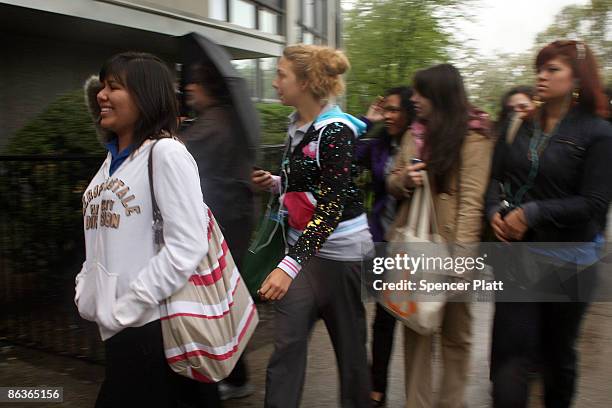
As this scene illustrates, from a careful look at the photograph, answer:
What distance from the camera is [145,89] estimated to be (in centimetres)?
218

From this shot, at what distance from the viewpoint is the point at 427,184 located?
3.12 metres

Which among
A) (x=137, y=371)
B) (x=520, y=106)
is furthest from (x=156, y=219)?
(x=520, y=106)

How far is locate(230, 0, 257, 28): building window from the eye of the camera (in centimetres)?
1123

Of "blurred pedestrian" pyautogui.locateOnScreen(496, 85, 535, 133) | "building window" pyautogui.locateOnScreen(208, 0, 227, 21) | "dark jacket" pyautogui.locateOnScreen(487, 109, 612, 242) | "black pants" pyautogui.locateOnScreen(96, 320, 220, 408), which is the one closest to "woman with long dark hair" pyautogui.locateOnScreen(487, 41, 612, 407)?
"dark jacket" pyautogui.locateOnScreen(487, 109, 612, 242)

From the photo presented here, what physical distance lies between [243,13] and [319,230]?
32.3ft

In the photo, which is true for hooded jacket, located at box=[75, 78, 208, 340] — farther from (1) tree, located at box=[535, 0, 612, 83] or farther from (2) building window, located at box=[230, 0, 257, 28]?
(1) tree, located at box=[535, 0, 612, 83]

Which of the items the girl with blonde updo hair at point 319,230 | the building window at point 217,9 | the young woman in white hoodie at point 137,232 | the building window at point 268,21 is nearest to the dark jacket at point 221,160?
the girl with blonde updo hair at point 319,230

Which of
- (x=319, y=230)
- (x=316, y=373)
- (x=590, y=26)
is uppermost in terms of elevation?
(x=590, y=26)

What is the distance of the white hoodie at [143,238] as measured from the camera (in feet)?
6.69

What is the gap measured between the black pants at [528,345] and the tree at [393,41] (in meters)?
13.9

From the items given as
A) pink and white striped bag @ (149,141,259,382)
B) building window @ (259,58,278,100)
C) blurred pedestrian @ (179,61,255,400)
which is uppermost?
building window @ (259,58,278,100)

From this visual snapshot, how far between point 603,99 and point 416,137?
90 cm

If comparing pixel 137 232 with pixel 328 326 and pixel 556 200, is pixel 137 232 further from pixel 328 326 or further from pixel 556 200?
pixel 556 200

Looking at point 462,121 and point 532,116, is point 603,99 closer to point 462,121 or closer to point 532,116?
point 532,116
